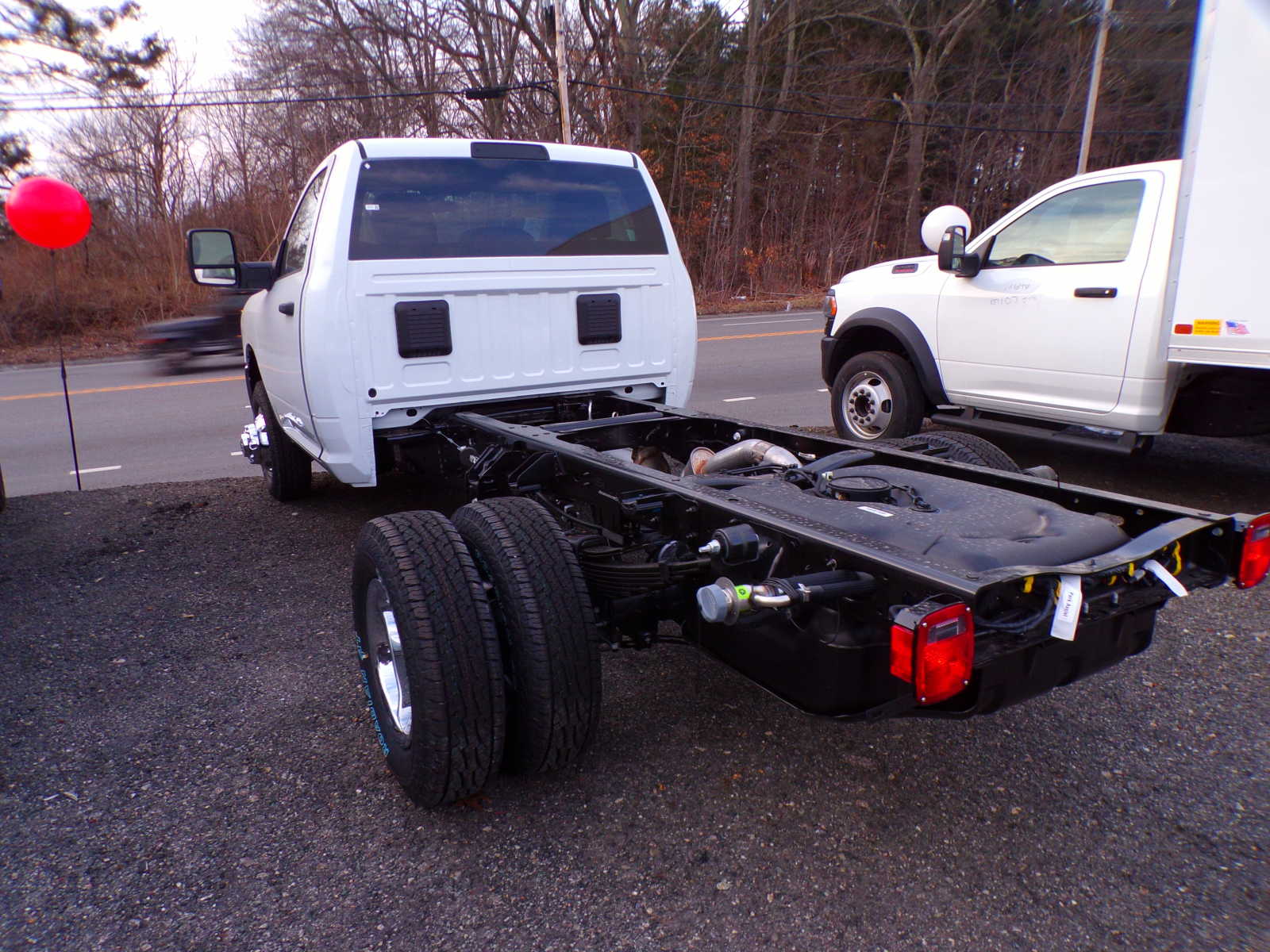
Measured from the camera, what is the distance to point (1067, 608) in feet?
6.40

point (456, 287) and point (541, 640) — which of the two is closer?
point (541, 640)

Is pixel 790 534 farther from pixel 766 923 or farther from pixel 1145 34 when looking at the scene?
pixel 1145 34

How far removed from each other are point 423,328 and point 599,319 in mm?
947

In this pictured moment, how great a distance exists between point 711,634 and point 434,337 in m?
2.22

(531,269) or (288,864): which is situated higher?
(531,269)

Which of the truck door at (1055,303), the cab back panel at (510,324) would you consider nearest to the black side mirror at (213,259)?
the cab back panel at (510,324)

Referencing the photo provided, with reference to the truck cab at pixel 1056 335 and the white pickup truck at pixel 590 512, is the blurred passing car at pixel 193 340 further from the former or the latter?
the truck cab at pixel 1056 335

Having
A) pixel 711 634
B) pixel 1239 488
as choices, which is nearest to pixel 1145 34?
pixel 1239 488

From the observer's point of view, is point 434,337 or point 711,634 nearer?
point 711,634

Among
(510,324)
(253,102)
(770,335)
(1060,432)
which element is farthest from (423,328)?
(253,102)

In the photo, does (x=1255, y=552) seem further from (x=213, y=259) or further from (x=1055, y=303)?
(x=213, y=259)

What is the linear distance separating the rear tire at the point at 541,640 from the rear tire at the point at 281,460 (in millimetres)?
3450

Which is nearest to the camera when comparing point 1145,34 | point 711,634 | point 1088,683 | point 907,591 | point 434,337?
point 907,591

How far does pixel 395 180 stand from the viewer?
167 inches
